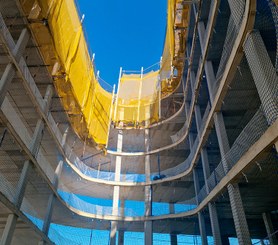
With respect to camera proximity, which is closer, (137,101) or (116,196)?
(116,196)

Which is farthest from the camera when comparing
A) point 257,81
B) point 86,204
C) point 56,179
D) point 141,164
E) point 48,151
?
point 141,164

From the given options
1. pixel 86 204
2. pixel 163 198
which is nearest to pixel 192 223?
pixel 163 198

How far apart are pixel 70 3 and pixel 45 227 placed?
39.0 ft

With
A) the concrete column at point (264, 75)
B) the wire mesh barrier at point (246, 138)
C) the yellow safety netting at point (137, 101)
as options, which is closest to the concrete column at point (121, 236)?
the yellow safety netting at point (137, 101)

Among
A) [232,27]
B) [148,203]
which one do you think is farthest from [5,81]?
[148,203]

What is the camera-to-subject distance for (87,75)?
18453 millimetres

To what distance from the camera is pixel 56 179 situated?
1527 cm

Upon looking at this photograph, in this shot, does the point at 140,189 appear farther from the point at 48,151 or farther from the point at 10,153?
the point at 10,153

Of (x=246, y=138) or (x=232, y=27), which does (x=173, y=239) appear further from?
(x=232, y=27)

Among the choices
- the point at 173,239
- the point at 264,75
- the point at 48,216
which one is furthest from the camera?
the point at 173,239

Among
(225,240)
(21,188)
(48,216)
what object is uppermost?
(225,240)

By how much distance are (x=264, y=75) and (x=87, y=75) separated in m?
13.6

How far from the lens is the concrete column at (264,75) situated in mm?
6246

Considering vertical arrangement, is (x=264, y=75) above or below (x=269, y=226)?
above
